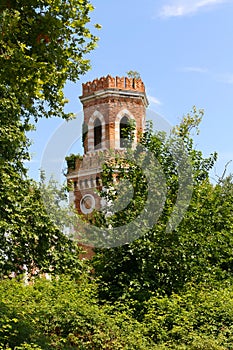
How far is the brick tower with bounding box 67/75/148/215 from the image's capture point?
33344mm

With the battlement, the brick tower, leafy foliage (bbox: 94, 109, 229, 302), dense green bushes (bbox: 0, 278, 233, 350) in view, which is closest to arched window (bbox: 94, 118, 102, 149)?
the brick tower

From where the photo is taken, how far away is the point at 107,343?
11.1m

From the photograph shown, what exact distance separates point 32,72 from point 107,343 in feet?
17.3

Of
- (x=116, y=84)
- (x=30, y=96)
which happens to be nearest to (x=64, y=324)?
(x=30, y=96)

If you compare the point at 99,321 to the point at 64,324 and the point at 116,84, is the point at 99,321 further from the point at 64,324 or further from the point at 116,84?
the point at 116,84

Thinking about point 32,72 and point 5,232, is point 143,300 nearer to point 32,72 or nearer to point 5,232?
point 5,232

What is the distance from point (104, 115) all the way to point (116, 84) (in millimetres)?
1944

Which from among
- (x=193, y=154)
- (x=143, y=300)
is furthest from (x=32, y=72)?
(x=193, y=154)

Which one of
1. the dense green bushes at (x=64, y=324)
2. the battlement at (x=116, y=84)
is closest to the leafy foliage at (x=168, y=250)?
the dense green bushes at (x=64, y=324)

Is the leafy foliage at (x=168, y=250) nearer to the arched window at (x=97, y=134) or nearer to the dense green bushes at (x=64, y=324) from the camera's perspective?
the dense green bushes at (x=64, y=324)

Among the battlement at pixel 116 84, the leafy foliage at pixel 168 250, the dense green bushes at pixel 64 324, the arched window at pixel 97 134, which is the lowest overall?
the dense green bushes at pixel 64 324

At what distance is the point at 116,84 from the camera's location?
34.0m

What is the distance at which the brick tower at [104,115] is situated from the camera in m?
33.3

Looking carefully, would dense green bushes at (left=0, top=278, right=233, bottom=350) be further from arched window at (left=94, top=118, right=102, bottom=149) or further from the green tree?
arched window at (left=94, top=118, right=102, bottom=149)
